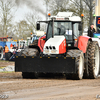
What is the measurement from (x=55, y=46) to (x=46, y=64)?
0.74 meters

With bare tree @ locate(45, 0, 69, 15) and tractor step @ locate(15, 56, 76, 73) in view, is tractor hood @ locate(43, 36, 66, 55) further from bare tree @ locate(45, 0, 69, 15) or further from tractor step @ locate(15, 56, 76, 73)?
bare tree @ locate(45, 0, 69, 15)

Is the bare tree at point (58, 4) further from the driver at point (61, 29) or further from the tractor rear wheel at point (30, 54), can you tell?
the tractor rear wheel at point (30, 54)

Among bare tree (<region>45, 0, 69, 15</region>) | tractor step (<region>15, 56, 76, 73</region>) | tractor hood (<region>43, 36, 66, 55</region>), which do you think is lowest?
tractor step (<region>15, 56, 76, 73</region>)

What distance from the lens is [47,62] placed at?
11.4m

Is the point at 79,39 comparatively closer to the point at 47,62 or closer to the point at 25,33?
the point at 47,62

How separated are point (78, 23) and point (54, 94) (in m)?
5.41

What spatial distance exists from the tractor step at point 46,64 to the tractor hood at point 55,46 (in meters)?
0.29

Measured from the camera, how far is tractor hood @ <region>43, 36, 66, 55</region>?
1145cm

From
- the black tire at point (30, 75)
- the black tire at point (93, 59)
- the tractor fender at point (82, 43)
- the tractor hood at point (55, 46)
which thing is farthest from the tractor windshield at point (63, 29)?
the black tire at point (30, 75)

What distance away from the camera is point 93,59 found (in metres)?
12.1

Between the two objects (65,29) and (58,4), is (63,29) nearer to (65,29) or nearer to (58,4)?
(65,29)

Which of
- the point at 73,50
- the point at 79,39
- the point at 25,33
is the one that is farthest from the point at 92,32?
the point at 25,33

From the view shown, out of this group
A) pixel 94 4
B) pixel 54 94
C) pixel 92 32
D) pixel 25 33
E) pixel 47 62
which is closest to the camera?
pixel 54 94

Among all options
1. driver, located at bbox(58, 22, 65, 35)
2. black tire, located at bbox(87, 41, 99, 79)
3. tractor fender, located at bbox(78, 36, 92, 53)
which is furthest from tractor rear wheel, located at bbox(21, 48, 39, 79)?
black tire, located at bbox(87, 41, 99, 79)
